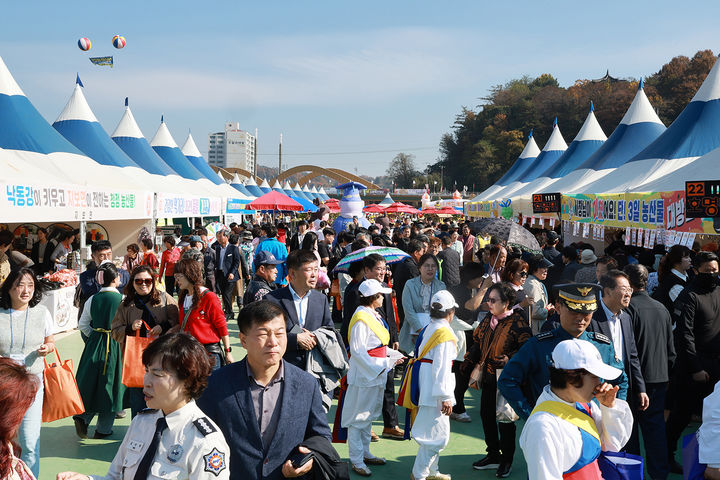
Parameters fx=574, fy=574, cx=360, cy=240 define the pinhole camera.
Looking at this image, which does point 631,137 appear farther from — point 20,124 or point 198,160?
point 198,160

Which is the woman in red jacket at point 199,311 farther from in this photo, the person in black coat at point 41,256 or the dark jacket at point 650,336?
the person in black coat at point 41,256

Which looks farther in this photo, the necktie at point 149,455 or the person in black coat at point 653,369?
the person in black coat at point 653,369

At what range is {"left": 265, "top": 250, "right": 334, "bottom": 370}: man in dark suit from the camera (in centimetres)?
→ 391

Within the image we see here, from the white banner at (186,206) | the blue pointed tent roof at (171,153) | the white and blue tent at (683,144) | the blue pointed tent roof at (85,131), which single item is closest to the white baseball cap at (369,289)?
the white and blue tent at (683,144)

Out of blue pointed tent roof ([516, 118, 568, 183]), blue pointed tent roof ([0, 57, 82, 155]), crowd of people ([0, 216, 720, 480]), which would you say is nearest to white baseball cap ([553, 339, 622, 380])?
crowd of people ([0, 216, 720, 480])

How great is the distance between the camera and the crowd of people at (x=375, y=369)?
7.36ft

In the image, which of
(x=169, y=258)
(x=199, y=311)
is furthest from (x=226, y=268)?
(x=199, y=311)

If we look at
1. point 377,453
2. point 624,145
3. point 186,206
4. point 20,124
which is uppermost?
point 624,145

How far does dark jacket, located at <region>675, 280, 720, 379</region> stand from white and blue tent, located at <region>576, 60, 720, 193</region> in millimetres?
5313

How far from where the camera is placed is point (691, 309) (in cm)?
464

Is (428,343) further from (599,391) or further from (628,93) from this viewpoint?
(628,93)

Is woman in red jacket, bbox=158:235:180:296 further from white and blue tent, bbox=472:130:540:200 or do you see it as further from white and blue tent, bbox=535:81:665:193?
white and blue tent, bbox=472:130:540:200

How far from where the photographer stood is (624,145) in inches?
563

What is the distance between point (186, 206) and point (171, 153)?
807cm
